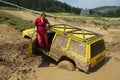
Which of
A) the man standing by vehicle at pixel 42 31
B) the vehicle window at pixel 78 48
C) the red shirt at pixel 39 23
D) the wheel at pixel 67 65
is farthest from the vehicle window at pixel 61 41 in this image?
the red shirt at pixel 39 23

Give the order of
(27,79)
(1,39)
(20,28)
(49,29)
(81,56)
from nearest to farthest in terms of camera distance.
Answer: (27,79) → (81,56) → (49,29) → (1,39) → (20,28)

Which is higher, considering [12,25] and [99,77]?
[12,25]

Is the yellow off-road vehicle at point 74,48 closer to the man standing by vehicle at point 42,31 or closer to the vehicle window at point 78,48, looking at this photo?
the vehicle window at point 78,48

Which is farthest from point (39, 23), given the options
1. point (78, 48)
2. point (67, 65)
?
point (67, 65)

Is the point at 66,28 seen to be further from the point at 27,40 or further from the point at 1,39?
the point at 1,39

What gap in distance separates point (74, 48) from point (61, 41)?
0.81m

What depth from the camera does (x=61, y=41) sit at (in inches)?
463

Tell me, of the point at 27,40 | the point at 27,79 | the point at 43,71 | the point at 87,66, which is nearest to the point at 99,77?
the point at 87,66

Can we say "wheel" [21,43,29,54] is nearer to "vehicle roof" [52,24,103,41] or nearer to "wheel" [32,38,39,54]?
"wheel" [32,38,39,54]

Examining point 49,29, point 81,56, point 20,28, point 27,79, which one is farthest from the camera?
point 20,28

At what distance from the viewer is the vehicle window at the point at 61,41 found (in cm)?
1166

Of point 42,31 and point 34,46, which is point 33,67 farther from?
point 42,31

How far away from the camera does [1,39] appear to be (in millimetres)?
14117

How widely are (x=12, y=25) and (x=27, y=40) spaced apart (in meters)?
3.37
